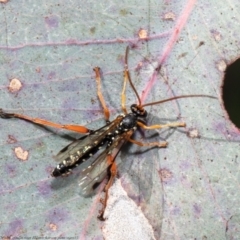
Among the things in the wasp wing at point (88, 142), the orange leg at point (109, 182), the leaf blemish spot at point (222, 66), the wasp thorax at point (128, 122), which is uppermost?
the leaf blemish spot at point (222, 66)

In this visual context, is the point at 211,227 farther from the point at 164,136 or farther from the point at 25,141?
the point at 25,141

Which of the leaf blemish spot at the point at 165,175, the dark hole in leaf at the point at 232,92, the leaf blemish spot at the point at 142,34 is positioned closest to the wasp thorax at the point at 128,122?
the leaf blemish spot at the point at 165,175

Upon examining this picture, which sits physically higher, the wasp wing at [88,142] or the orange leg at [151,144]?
the orange leg at [151,144]

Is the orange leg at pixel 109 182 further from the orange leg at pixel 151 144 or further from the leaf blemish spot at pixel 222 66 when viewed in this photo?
the leaf blemish spot at pixel 222 66

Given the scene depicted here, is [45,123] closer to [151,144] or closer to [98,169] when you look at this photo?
[98,169]

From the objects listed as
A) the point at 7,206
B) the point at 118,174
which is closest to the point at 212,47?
the point at 118,174

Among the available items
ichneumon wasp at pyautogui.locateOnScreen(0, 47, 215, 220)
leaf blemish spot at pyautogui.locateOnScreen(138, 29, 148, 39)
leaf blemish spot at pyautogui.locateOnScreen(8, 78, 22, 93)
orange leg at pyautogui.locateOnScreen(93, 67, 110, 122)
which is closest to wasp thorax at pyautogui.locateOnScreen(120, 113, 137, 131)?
ichneumon wasp at pyautogui.locateOnScreen(0, 47, 215, 220)
